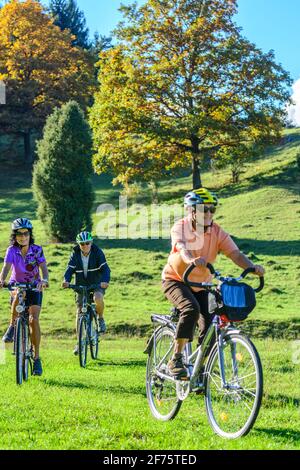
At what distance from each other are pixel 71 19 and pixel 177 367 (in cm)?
8263

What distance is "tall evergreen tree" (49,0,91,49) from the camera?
84.1 m

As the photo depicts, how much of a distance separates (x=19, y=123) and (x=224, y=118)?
2438cm

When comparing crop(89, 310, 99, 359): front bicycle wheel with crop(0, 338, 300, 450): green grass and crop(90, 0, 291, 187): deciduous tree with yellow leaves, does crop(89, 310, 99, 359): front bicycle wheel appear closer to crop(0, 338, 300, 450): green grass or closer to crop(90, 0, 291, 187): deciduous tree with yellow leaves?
crop(0, 338, 300, 450): green grass

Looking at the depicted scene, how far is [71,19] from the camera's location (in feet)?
278

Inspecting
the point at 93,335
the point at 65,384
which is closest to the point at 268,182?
the point at 93,335

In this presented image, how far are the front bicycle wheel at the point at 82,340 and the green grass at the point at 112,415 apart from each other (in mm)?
338

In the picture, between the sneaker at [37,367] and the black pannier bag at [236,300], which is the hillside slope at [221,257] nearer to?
the sneaker at [37,367]

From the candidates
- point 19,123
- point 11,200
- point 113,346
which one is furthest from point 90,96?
point 113,346

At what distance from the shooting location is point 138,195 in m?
45.6

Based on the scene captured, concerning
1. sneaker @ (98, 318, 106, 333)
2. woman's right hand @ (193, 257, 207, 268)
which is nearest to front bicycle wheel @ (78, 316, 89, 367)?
sneaker @ (98, 318, 106, 333)

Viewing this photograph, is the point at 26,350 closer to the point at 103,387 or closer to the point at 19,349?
the point at 19,349

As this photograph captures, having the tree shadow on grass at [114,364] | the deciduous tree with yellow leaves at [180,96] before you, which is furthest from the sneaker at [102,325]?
the deciduous tree with yellow leaves at [180,96]
